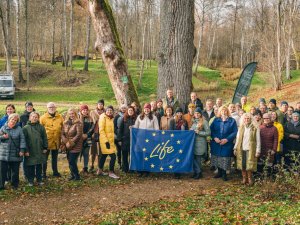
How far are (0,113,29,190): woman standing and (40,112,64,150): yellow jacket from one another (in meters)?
1.12

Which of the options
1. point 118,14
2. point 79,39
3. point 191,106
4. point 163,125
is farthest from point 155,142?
point 79,39

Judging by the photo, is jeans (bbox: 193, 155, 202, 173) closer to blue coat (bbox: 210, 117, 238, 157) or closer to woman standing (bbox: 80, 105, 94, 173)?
blue coat (bbox: 210, 117, 238, 157)

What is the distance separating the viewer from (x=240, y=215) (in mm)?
6742

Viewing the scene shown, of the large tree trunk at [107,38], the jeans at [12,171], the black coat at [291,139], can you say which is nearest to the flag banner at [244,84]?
the large tree trunk at [107,38]

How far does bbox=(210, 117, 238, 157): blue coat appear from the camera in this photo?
9773 mm

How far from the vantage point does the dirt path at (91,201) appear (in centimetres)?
734

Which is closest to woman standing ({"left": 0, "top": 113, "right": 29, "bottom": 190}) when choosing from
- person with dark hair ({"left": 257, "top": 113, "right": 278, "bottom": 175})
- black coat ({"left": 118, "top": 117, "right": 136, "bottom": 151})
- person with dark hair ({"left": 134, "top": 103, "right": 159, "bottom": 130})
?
black coat ({"left": 118, "top": 117, "right": 136, "bottom": 151})

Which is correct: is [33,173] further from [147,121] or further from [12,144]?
[147,121]

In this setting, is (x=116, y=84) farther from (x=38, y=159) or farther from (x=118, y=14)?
(x=118, y=14)

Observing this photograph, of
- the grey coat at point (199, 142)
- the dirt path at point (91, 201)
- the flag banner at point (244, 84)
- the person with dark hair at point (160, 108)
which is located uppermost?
the flag banner at point (244, 84)

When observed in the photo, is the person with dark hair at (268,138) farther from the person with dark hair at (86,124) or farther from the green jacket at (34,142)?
the green jacket at (34,142)

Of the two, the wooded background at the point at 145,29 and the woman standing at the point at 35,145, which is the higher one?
the wooded background at the point at 145,29

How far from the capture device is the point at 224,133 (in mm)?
9812


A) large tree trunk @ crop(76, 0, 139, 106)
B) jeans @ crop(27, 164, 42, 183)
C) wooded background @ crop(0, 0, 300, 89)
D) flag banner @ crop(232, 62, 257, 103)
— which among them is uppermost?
wooded background @ crop(0, 0, 300, 89)
